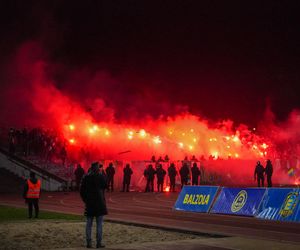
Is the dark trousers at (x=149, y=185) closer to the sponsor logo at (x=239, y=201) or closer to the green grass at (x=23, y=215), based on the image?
the green grass at (x=23, y=215)

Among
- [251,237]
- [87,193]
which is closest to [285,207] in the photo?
[251,237]

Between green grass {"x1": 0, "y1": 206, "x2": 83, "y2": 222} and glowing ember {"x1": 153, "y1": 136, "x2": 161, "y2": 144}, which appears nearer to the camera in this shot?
green grass {"x1": 0, "y1": 206, "x2": 83, "y2": 222}

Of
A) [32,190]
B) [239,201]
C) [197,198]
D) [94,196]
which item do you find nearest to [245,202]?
[239,201]

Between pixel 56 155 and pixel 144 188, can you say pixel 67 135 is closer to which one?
pixel 56 155

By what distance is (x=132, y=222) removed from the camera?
15.4m

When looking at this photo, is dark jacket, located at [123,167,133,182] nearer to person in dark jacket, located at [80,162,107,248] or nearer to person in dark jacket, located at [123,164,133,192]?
person in dark jacket, located at [123,164,133,192]

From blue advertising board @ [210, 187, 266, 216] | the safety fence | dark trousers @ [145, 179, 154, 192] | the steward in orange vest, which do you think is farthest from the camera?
dark trousers @ [145, 179, 154, 192]

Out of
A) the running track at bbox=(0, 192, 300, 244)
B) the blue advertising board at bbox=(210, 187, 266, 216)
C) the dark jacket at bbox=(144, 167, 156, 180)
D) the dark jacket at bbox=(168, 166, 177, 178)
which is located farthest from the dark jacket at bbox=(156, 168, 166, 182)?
the blue advertising board at bbox=(210, 187, 266, 216)

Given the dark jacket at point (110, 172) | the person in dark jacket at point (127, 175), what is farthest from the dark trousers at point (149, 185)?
the dark jacket at point (110, 172)

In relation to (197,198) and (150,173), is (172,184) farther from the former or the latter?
(197,198)

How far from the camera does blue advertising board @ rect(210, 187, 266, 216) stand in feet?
59.1

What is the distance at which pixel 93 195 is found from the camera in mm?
10781

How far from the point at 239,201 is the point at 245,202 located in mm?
319

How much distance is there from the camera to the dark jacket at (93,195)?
1074 centimetres
